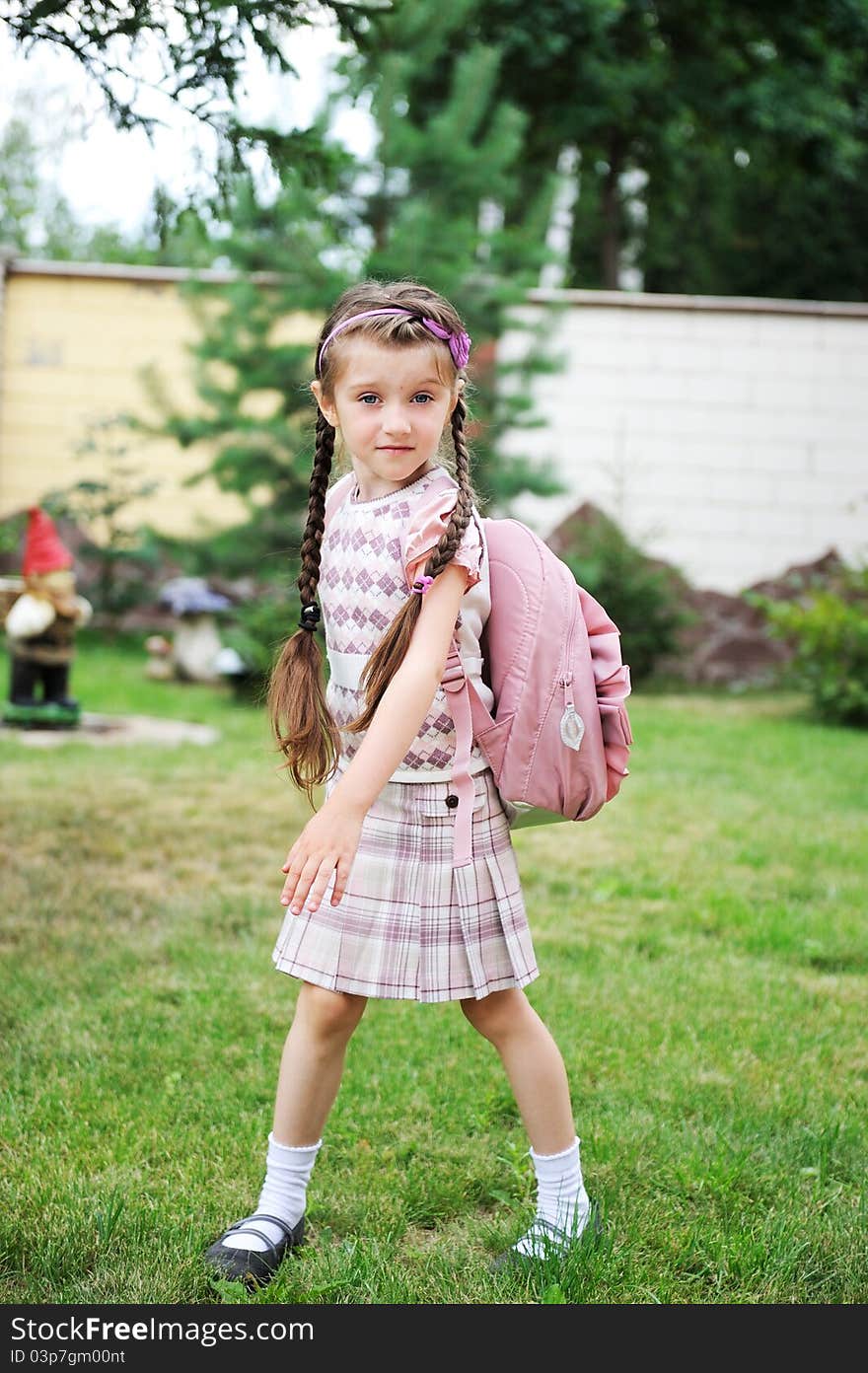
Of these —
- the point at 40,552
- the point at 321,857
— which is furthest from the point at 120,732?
the point at 321,857

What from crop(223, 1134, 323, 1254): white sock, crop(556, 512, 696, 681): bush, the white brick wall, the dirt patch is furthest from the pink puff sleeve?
the white brick wall

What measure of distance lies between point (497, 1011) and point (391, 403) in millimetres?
955

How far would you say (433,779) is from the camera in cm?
201

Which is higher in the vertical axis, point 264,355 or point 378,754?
point 264,355

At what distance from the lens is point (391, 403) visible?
1929mm

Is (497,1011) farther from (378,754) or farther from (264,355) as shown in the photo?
(264,355)

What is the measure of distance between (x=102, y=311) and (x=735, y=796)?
21.8 feet

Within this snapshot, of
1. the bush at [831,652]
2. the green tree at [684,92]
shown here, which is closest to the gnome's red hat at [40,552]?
the bush at [831,652]

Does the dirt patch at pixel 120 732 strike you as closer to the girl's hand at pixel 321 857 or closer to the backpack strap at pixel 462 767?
the backpack strap at pixel 462 767

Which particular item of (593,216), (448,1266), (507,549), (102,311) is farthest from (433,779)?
(593,216)

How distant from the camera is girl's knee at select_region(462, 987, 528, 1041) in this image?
2051 millimetres

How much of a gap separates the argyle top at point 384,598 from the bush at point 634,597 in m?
6.51

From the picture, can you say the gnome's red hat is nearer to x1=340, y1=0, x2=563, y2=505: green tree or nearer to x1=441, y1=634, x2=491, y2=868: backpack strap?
x1=340, y1=0, x2=563, y2=505: green tree

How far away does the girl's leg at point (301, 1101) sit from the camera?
202 centimetres
